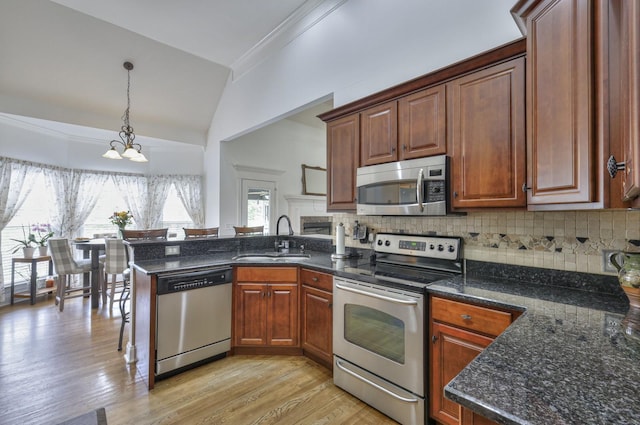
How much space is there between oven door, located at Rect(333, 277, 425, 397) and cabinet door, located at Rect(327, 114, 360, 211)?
2.51 ft

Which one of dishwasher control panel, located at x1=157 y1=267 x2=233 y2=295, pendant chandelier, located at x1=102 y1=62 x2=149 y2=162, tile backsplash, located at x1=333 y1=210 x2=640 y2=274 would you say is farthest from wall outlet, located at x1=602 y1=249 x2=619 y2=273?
pendant chandelier, located at x1=102 y1=62 x2=149 y2=162

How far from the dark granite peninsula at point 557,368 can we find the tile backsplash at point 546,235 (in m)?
0.21

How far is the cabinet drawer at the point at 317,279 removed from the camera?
7.98 feet

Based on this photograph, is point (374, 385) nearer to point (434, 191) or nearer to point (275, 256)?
point (434, 191)

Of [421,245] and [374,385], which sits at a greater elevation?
[421,245]

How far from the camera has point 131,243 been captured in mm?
2754

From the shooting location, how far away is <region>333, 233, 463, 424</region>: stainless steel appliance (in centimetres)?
179

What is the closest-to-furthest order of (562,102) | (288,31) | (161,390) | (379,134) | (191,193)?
(562,102) → (161,390) → (379,134) → (288,31) → (191,193)

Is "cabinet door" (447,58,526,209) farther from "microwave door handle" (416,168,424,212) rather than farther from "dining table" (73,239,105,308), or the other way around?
"dining table" (73,239,105,308)

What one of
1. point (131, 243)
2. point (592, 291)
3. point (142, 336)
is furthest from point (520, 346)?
point (131, 243)

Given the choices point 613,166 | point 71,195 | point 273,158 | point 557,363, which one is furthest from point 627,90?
point 71,195

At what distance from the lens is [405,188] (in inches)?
84.9

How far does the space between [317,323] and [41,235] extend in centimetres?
513

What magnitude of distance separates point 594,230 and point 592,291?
344mm
